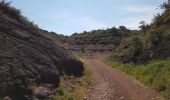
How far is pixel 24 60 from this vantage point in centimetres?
1684

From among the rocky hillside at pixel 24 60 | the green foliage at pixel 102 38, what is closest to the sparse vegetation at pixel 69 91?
the rocky hillside at pixel 24 60

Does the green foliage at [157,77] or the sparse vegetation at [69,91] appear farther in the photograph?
the green foliage at [157,77]

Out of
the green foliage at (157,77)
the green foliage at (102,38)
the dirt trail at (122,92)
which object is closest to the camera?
the dirt trail at (122,92)

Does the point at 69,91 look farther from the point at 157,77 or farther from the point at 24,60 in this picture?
the point at 157,77

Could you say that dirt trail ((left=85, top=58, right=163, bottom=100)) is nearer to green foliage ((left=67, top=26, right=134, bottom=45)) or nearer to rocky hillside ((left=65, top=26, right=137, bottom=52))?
rocky hillside ((left=65, top=26, right=137, bottom=52))

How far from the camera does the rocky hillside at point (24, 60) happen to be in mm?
14201

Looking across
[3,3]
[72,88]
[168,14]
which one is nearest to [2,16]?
[3,3]

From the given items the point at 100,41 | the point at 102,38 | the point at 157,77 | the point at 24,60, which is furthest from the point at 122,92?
the point at 102,38

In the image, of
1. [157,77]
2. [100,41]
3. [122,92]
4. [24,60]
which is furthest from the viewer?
[100,41]

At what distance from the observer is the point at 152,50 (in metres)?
33.6

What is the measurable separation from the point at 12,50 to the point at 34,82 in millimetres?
1678

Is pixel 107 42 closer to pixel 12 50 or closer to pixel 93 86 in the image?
pixel 93 86

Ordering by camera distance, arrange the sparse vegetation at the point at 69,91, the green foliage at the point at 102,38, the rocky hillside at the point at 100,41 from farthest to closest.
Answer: the green foliage at the point at 102,38 → the rocky hillside at the point at 100,41 → the sparse vegetation at the point at 69,91

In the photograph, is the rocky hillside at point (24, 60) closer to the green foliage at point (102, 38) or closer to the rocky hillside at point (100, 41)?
the rocky hillside at point (100, 41)
